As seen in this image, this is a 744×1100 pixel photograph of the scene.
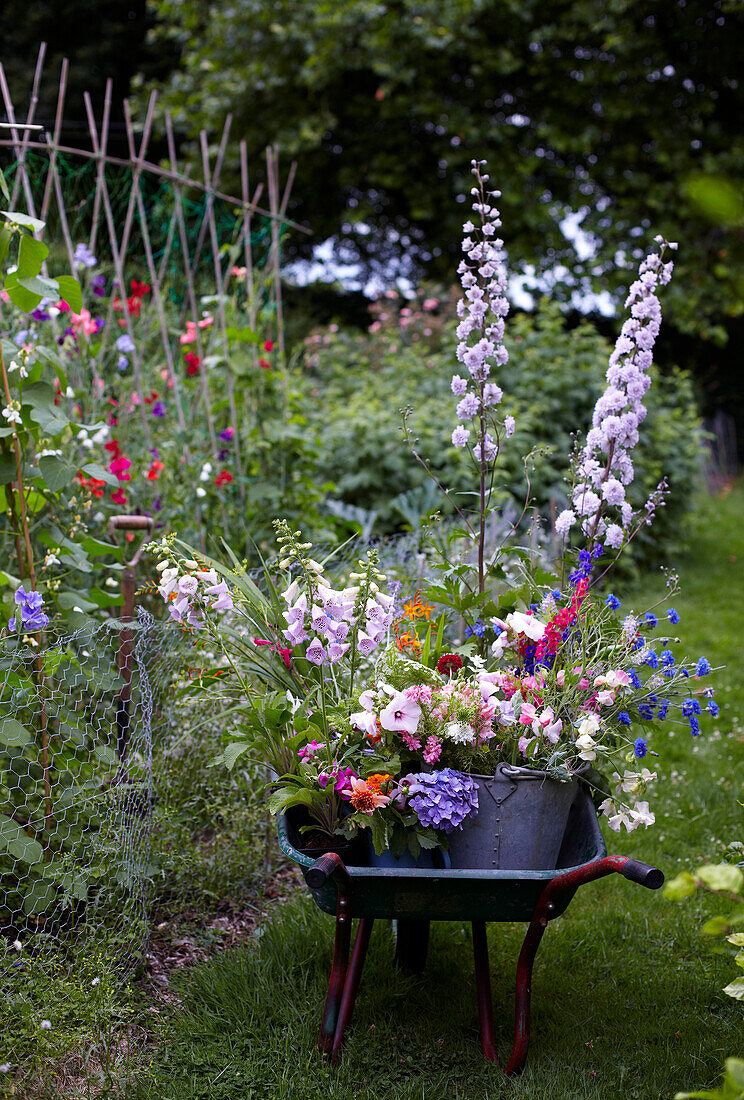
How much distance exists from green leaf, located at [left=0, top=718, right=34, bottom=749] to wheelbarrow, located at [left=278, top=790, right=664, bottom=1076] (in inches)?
24.8

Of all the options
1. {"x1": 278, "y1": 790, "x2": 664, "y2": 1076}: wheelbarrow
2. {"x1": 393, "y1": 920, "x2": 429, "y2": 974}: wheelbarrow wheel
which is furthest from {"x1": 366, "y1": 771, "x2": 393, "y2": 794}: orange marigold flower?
{"x1": 393, "y1": 920, "x2": 429, "y2": 974}: wheelbarrow wheel

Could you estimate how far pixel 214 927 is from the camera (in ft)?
7.30

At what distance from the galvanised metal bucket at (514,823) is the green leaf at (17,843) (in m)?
0.93

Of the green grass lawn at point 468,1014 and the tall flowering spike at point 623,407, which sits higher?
the tall flowering spike at point 623,407

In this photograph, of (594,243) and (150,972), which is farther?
(594,243)

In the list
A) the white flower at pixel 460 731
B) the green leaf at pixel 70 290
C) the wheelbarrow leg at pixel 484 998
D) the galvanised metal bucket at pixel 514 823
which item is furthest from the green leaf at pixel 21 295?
the wheelbarrow leg at pixel 484 998

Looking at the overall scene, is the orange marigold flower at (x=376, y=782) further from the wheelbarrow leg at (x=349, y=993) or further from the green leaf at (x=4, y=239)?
the green leaf at (x=4, y=239)

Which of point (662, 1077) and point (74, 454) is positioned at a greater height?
point (74, 454)

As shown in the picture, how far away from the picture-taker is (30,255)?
1953 mm

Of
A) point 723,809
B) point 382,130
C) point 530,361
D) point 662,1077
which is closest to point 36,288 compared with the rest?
point 662,1077

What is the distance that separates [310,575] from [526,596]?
0.60 m

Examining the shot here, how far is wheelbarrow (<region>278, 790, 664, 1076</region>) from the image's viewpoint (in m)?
1.49

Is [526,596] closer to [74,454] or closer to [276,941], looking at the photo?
[276,941]

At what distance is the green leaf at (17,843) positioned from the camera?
1.85m
